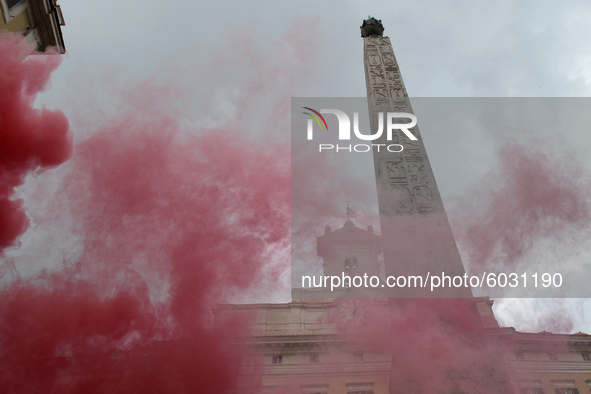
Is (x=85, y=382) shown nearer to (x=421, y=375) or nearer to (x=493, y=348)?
(x=421, y=375)

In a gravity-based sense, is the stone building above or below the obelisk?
above

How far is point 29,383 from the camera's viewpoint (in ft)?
38.5

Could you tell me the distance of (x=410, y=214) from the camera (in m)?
9.04

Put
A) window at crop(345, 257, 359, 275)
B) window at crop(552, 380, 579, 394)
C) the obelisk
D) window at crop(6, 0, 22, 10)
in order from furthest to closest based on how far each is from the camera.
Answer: window at crop(345, 257, 359, 275)
window at crop(552, 380, 579, 394)
window at crop(6, 0, 22, 10)
the obelisk

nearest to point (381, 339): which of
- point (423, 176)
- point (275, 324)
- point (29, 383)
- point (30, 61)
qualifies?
point (423, 176)

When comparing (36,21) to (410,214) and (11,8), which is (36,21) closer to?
(11,8)

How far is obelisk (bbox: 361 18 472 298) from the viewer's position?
816 cm

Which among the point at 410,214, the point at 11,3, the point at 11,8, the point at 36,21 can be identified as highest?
the point at 36,21

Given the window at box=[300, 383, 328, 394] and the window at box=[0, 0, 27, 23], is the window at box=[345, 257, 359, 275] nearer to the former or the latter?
the window at box=[300, 383, 328, 394]

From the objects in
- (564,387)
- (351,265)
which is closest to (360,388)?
(564,387)

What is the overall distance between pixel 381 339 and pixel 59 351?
9.68 m

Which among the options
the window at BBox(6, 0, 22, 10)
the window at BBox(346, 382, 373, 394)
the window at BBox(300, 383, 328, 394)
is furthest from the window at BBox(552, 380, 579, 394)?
the window at BBox(6, 0, 22, 10)

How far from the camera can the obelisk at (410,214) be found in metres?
8.16

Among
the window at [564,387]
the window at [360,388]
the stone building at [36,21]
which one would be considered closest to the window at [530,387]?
the window at [564,387]
